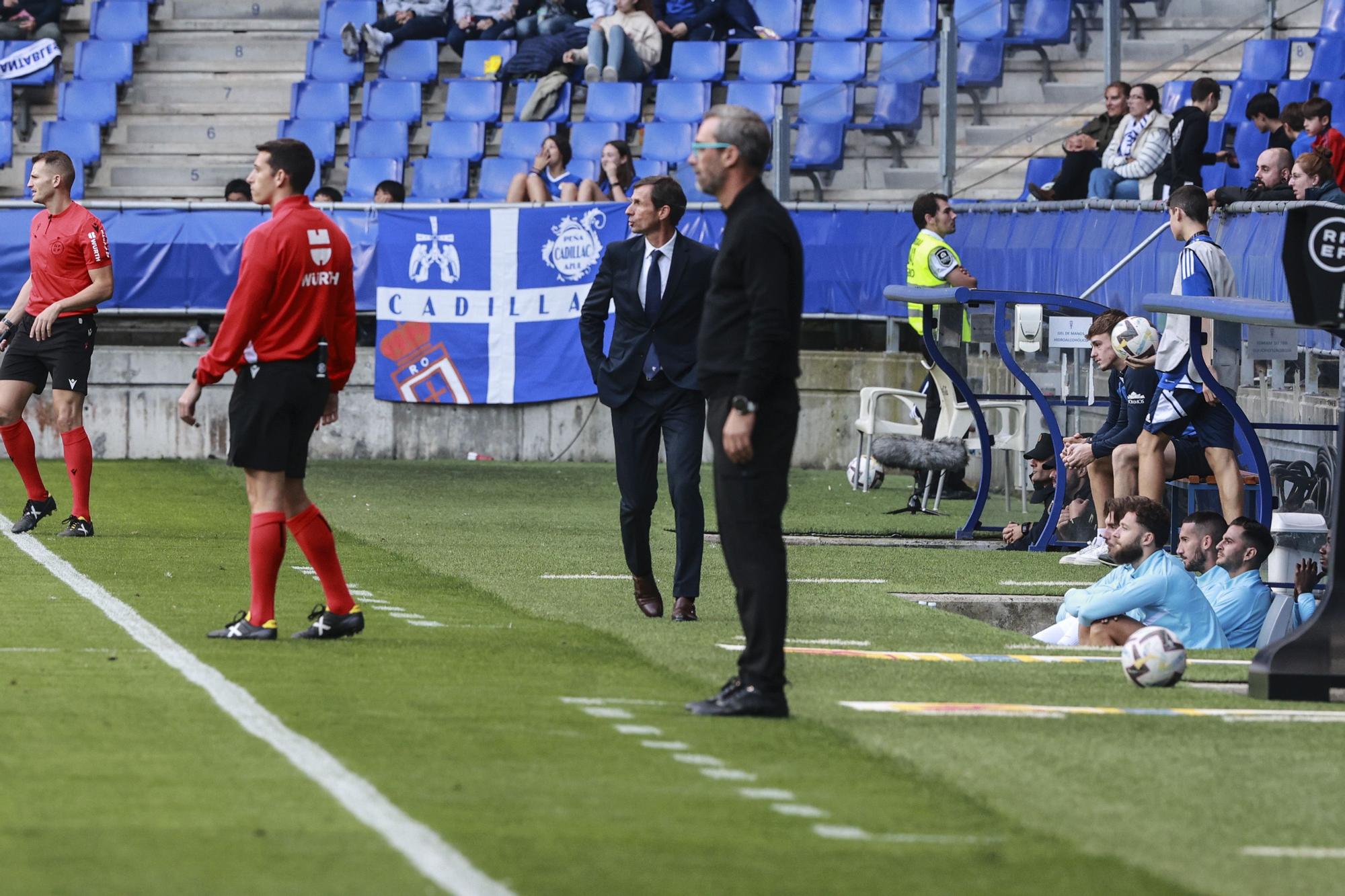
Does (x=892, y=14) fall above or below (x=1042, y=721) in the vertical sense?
above

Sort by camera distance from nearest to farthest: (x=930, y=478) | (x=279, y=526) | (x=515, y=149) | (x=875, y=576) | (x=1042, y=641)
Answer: (x=279, y=526) < (x=1042, y=641) < (x=875, y=576) < (x=930, y=478) < (x=515, y=149)

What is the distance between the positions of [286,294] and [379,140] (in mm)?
15175

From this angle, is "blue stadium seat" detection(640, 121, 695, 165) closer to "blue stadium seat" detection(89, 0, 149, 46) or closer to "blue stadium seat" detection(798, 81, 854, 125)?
"blue stadium seat" detection(798, 81, 854, 125)

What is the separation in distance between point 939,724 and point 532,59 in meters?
17.5

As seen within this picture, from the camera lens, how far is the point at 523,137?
23016 millimetres

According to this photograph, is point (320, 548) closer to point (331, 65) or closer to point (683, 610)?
point (683, 610)

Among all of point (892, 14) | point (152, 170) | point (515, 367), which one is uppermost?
point (892, 14)

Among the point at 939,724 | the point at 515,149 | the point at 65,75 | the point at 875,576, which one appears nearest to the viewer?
the point at 939,724

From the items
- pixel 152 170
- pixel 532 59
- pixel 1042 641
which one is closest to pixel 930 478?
pixel 1042 641

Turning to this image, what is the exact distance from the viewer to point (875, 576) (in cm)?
1227

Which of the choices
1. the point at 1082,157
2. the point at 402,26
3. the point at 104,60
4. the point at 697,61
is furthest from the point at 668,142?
the point at 104,60

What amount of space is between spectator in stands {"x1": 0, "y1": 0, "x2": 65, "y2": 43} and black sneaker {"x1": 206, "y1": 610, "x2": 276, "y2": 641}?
17976 mm

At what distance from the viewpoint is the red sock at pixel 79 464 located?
509 inches

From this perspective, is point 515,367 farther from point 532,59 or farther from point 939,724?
point 939,724
